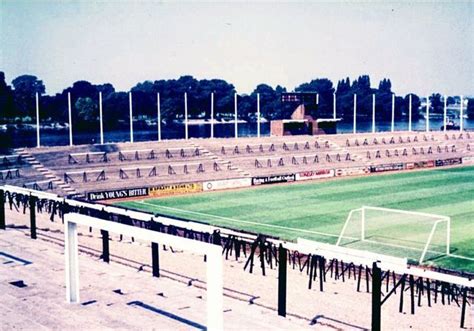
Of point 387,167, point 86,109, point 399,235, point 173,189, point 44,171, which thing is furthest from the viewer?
point 86,109

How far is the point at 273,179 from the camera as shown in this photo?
49031 millimetres

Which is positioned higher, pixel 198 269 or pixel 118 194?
pixel 198 269

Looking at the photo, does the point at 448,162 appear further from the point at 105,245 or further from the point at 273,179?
the point at 105,245

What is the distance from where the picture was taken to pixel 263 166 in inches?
2048

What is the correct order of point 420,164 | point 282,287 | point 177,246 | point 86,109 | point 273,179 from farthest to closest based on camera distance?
1. point 86,109
2. point 420,164
3. point 273,179
4. point 282,287
5. point 177,246

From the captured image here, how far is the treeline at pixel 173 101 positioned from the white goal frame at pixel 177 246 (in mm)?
83586

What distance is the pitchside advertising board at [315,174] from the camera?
5057 centimetres

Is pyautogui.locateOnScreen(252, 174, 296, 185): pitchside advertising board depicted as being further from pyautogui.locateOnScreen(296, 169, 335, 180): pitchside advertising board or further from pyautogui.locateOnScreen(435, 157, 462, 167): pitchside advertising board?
pyautogui.locateOnScreen(435, 157, 462, 167): pitchside advertising board

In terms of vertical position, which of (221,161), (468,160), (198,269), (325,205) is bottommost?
(325,205)

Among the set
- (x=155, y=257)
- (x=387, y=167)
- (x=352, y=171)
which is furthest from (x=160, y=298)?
(x=387, y=167)

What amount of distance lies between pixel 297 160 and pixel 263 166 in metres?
4.29

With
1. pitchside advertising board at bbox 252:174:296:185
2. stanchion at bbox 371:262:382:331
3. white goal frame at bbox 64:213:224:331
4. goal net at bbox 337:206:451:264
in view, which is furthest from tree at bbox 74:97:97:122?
stanchion at bbox 371:262:382:331

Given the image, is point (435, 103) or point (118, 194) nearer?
point (118, 194)

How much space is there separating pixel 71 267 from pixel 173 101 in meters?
130
